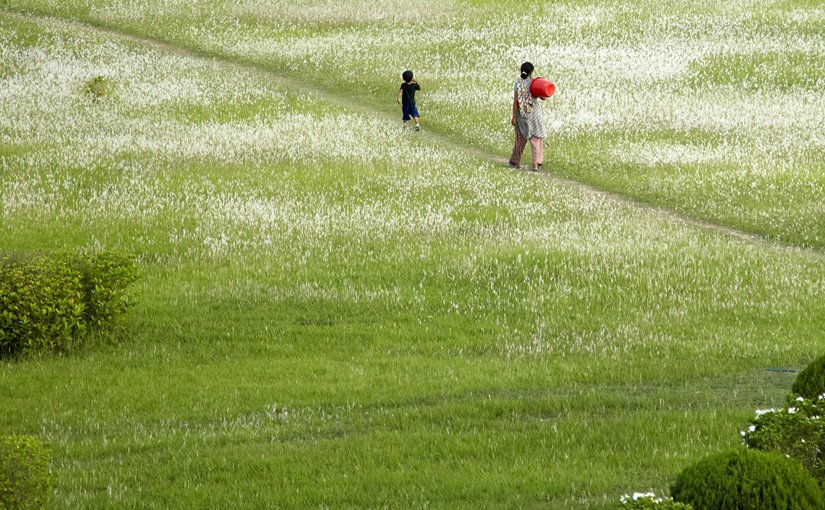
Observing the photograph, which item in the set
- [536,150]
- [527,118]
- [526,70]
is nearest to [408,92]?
[536,150]

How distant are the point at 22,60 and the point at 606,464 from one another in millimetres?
35936

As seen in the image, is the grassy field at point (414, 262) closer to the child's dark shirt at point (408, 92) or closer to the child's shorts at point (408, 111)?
the child's shorts at point (408, 111)

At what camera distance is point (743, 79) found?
127 feet

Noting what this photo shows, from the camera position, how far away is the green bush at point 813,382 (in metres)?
9.62

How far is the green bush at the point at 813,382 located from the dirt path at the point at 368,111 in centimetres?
1092

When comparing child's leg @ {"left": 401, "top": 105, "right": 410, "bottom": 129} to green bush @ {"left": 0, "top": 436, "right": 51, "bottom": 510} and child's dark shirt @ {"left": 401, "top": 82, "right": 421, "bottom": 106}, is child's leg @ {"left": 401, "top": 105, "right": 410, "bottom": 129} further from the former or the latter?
green bush @ {"left": 0, "top": 436, "right": 51, "bottom": 510}

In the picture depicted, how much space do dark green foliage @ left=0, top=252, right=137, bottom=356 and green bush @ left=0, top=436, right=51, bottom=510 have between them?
21.4 feet

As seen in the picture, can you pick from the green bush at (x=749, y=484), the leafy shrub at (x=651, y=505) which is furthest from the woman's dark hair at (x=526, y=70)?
the leafy shrub at (x=651, y=505)

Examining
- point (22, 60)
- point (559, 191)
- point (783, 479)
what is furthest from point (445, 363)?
point (22, 60)

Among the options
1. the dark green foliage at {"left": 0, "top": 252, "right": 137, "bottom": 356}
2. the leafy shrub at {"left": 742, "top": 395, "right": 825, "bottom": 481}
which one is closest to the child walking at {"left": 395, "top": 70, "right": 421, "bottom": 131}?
the dark green foliage at {"left": 0, "top": 252, "right": 137, "bottom": 356}

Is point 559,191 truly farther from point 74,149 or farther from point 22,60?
point 22,60

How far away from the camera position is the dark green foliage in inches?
565

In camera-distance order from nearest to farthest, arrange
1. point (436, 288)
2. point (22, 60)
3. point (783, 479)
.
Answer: point (783, 479), point (436, 288), point (22, 60)

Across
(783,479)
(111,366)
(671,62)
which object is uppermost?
(671,62)
